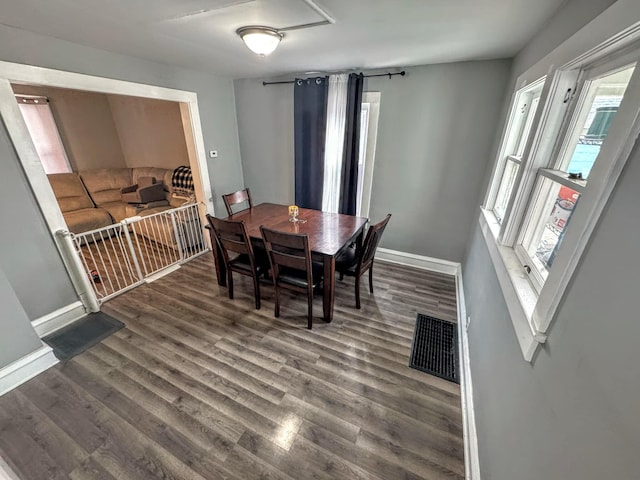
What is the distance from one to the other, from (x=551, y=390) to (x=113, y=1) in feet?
8.60

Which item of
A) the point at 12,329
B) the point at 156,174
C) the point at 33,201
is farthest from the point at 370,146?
the point at 156,174

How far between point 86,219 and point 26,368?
9.00ft

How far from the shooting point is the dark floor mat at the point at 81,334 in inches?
77.7

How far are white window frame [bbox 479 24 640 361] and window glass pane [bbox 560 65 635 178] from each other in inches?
2.0

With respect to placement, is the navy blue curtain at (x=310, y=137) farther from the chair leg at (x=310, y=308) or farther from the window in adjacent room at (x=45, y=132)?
the window in adjacent room at (x=45, y=132)

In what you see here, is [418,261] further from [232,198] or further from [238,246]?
[232,198]

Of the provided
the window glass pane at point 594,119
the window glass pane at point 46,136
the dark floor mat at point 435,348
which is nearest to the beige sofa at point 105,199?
the window glass pane at point 46,136

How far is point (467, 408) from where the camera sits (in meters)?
1.56

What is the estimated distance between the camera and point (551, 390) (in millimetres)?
779

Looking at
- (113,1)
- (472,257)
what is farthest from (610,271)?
(113,1)

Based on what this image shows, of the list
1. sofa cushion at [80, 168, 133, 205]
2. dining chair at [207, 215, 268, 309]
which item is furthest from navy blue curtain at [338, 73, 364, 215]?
sofa cushion at [80, 168, 133, 205]

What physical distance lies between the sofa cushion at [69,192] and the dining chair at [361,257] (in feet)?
14.7

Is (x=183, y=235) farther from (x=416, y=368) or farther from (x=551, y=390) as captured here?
(x=551, y=390)

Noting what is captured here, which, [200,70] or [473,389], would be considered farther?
[200,70]
